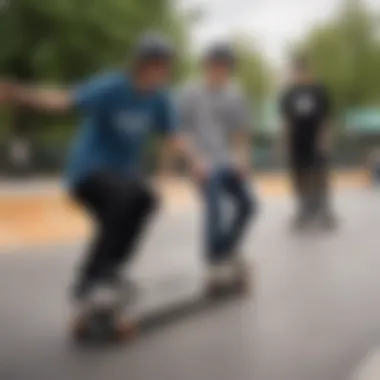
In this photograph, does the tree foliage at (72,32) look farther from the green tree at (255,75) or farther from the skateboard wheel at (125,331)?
the skateboard wheel at (125,331)

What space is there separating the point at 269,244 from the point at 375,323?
1.12ft

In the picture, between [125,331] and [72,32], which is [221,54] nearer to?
[72,32]

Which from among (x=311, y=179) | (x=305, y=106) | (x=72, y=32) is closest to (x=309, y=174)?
(x=311, y=179)

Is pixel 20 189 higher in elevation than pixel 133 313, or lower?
higher

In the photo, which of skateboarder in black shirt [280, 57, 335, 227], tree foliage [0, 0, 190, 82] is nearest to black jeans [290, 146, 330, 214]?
skateboarder in black shirt [280, 57, 335, 227]

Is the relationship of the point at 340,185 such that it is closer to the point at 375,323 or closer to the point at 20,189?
the point at 375,323

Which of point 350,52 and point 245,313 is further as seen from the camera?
point 245,313

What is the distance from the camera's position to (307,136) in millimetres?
1371

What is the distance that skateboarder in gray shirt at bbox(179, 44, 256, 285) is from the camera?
1.40 meters

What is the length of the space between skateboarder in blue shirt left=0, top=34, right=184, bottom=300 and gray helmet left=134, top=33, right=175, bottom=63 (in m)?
0.02

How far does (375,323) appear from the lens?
4.34 feet

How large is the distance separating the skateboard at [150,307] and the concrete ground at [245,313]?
0.06 feet

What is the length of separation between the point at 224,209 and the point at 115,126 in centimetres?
32

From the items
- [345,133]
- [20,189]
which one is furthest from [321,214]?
[20,189]
